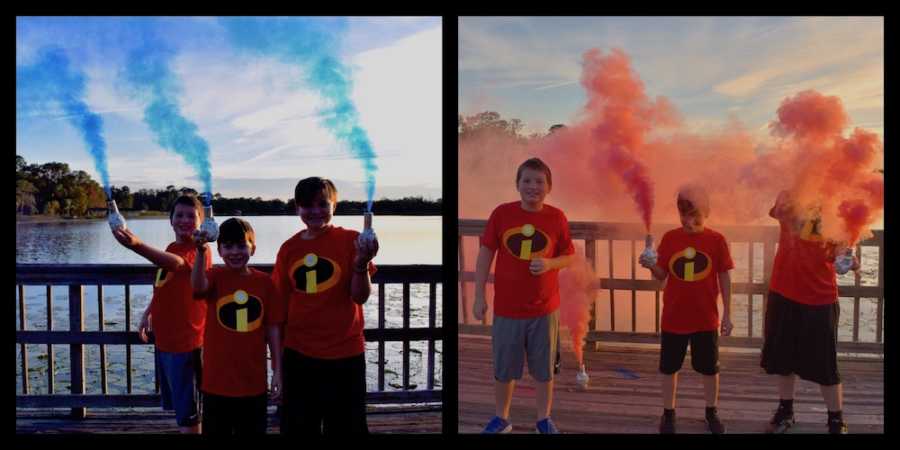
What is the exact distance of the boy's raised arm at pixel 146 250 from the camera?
2.31 meters

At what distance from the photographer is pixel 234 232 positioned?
2354mm

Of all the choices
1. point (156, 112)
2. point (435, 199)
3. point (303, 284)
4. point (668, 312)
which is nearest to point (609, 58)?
point (435, 199)

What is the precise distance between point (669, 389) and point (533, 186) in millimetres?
1130

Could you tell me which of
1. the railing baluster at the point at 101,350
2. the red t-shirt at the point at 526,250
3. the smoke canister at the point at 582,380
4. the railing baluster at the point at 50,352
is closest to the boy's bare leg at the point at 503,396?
the red t-shirt at the point at 526,250

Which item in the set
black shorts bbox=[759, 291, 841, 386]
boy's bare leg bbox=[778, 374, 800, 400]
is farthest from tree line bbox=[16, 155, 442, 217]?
boy's bare leg bbox=[778, 374, 800, 400]

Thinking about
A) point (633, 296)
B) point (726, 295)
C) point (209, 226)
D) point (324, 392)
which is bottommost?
point (324, 392)

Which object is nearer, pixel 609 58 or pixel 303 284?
pixel 303 284

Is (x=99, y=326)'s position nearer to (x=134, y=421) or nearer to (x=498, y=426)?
(x=134, y=421)

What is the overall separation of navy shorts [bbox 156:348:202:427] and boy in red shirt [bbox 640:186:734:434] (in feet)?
6.38

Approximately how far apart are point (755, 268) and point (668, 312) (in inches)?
34.5

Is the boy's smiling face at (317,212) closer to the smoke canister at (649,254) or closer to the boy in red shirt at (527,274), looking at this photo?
the boy in red shirt at (527,274)

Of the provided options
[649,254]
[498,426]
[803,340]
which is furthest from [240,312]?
[803,340]
